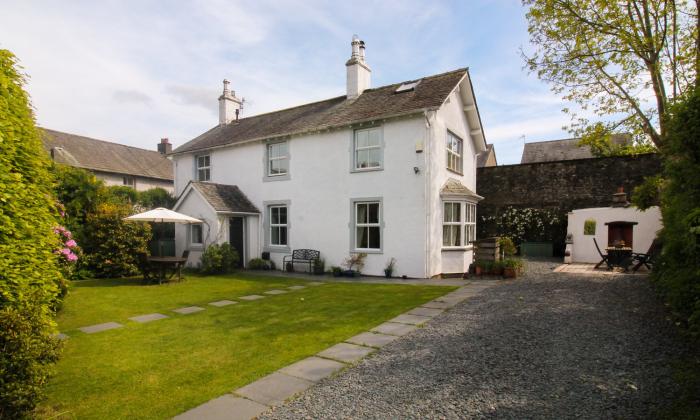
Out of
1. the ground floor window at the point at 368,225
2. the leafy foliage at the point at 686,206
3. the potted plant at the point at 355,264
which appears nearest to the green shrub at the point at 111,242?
the potted plant at the point at 355,264

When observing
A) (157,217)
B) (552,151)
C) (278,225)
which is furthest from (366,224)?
(552,151)

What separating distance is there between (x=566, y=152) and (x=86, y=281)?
126 ft

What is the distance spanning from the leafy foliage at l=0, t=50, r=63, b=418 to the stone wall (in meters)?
20.3

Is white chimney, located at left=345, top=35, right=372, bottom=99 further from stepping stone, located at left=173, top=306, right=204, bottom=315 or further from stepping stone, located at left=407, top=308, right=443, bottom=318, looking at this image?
stepping stone, located at left=173, top=306, right=204, bottom=315

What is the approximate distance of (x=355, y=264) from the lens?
14.1 meters

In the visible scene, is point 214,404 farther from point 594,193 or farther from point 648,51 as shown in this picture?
point 594,193

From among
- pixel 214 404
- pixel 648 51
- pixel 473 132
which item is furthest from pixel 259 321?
pixel 473 132

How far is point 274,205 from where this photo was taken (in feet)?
55.0

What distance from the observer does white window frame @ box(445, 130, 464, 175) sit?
48.5 ft

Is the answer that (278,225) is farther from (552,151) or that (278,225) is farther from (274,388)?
(552,151)

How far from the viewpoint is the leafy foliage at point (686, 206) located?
4.34 m

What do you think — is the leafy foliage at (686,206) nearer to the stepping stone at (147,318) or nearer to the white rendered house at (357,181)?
the white rendered house at (357,181)

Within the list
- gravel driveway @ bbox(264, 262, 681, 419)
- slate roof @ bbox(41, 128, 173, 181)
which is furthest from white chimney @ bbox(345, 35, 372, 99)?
slate roof @ bbox(41, 128, 173, 181)

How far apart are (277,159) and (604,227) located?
1510 cm
